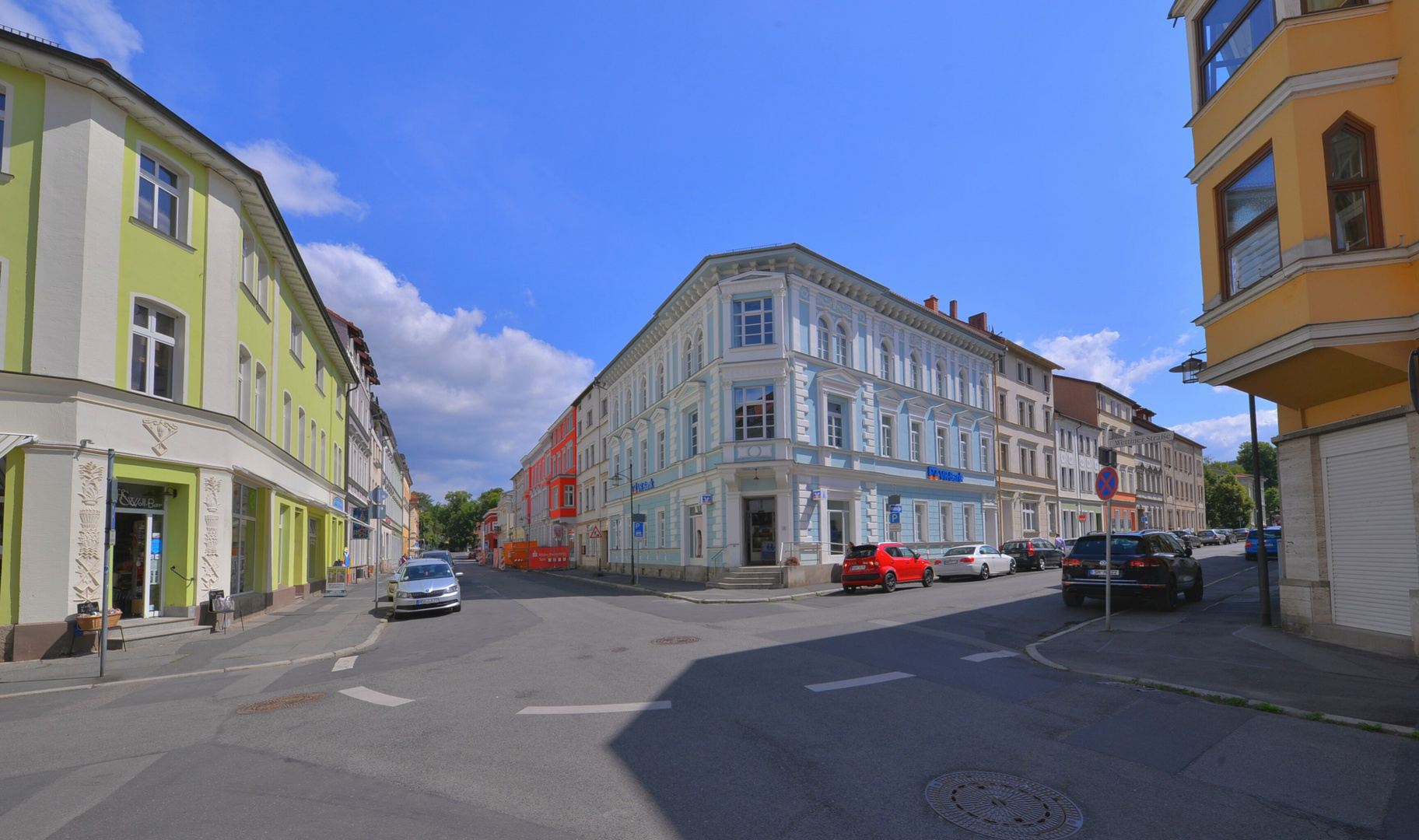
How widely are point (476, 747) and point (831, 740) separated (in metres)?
3.06

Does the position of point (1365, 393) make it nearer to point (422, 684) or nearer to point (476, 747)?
point (476, 747)

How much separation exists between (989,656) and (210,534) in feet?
49.4

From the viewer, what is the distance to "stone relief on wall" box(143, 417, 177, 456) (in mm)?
13766

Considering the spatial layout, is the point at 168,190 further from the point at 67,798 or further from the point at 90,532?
the point at 67,798

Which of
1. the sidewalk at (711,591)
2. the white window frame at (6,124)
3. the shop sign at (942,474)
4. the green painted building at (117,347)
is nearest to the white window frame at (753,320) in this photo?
the sidewalk at (711,591)

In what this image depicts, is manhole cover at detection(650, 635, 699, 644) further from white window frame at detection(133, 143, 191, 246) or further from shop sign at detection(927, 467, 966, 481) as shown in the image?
shop sign at detection(927, 467, 966, 481)

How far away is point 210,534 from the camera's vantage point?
49.6 ft

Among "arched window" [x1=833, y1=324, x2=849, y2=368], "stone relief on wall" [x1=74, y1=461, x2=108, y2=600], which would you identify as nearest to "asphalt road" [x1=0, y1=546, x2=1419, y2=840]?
"stone relief on wall" [x1=74, y1=461, x2=108, y2=600]

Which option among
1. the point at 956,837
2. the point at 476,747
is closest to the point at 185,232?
the point at 476,747

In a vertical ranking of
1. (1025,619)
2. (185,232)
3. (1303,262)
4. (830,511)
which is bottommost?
(1025,619)

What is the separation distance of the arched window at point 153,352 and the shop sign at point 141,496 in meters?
1.80

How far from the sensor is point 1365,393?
10.2 m

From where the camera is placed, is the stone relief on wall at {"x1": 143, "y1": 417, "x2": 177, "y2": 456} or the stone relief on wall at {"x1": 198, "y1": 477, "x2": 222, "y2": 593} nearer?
the stone relief on wall at {"x1": 143, "y1": 417, "x2": 177, "y2": 456}

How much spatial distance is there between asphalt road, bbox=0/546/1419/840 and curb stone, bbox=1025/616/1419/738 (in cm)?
18
